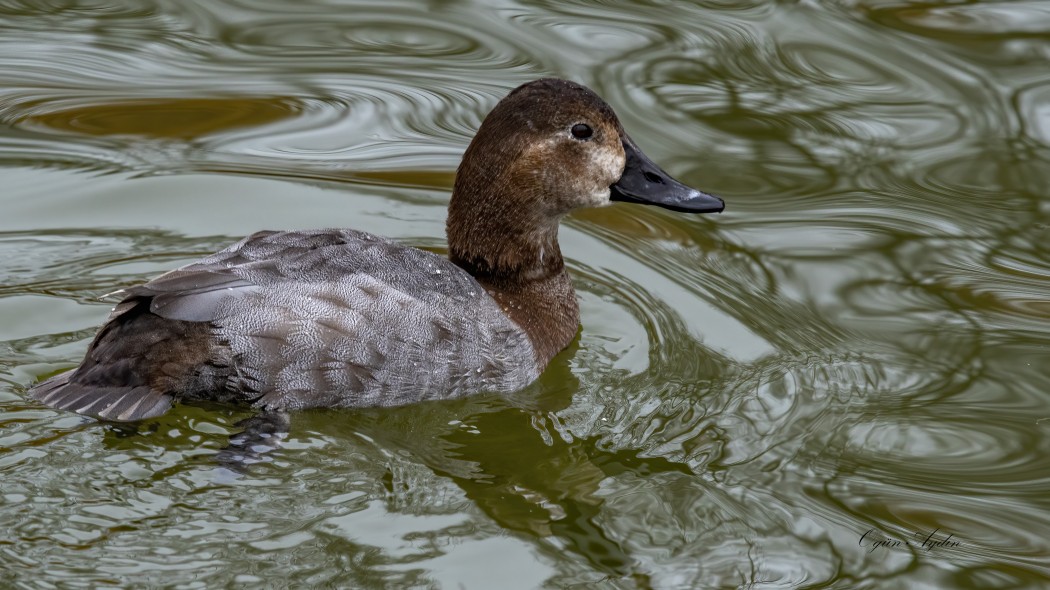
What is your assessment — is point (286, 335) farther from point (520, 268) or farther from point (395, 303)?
point (520, 268)

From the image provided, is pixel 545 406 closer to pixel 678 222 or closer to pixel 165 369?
pixel 165 369

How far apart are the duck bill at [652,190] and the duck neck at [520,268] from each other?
347mm

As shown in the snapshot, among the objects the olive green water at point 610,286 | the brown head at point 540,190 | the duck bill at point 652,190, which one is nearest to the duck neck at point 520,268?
the brown head at point 540,190

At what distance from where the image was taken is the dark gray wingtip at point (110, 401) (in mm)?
5086

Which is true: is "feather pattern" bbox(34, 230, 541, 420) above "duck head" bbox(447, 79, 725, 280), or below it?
below

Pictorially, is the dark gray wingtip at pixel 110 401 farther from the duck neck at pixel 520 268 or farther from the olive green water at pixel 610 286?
the duck neck at pixel 520 268

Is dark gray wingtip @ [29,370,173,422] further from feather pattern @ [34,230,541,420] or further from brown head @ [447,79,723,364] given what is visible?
brown head @ [447,79,723,364]

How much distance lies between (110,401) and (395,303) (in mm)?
1108

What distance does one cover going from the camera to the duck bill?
6102 mm

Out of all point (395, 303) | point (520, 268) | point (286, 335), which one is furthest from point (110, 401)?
point (520, 268)

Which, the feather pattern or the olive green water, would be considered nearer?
the olive green water

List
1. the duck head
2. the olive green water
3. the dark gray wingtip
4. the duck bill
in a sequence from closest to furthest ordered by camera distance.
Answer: the olive green water
the dark gray wingtip
the duck head
the duck bill

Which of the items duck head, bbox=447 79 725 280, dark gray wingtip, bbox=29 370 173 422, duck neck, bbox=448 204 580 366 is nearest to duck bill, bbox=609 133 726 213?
duck head, bbox=447 79 725 280

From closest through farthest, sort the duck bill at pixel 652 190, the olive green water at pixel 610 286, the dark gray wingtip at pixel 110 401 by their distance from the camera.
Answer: the olive green water at pixel 610 286
the dark gray wingtip at pixel 110 401
the duck bill at pixel 652 190
